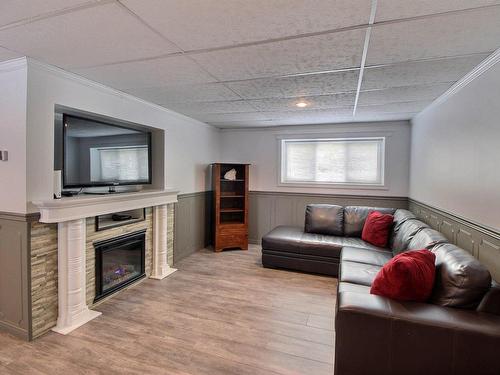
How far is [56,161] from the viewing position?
2637mm

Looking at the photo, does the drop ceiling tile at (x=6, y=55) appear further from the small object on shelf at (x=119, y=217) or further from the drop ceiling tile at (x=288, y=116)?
the drop ceiling tile at (x=288, y=116)

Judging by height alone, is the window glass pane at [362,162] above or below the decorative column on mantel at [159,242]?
above

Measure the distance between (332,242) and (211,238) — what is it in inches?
96.2

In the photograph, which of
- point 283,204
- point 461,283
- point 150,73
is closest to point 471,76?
point 461,283

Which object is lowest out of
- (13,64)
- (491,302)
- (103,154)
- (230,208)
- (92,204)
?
(491,302)

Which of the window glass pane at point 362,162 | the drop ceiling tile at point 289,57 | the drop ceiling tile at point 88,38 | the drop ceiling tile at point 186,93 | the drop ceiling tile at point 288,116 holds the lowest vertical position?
the window glass pane at point 362,162

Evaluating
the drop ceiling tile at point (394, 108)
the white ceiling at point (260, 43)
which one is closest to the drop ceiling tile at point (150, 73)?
the white ceiling at point (260, 43)

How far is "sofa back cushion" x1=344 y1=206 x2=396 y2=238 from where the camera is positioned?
413cm

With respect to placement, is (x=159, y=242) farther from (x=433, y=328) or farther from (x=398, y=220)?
(x=398, y=220)

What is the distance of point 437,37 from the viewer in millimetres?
1707

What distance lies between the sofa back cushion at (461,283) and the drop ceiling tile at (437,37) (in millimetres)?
1414

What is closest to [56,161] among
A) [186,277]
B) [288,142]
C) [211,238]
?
[186,277]

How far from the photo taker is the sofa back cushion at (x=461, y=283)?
1602 mm

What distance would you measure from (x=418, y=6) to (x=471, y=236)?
1.87 meters
